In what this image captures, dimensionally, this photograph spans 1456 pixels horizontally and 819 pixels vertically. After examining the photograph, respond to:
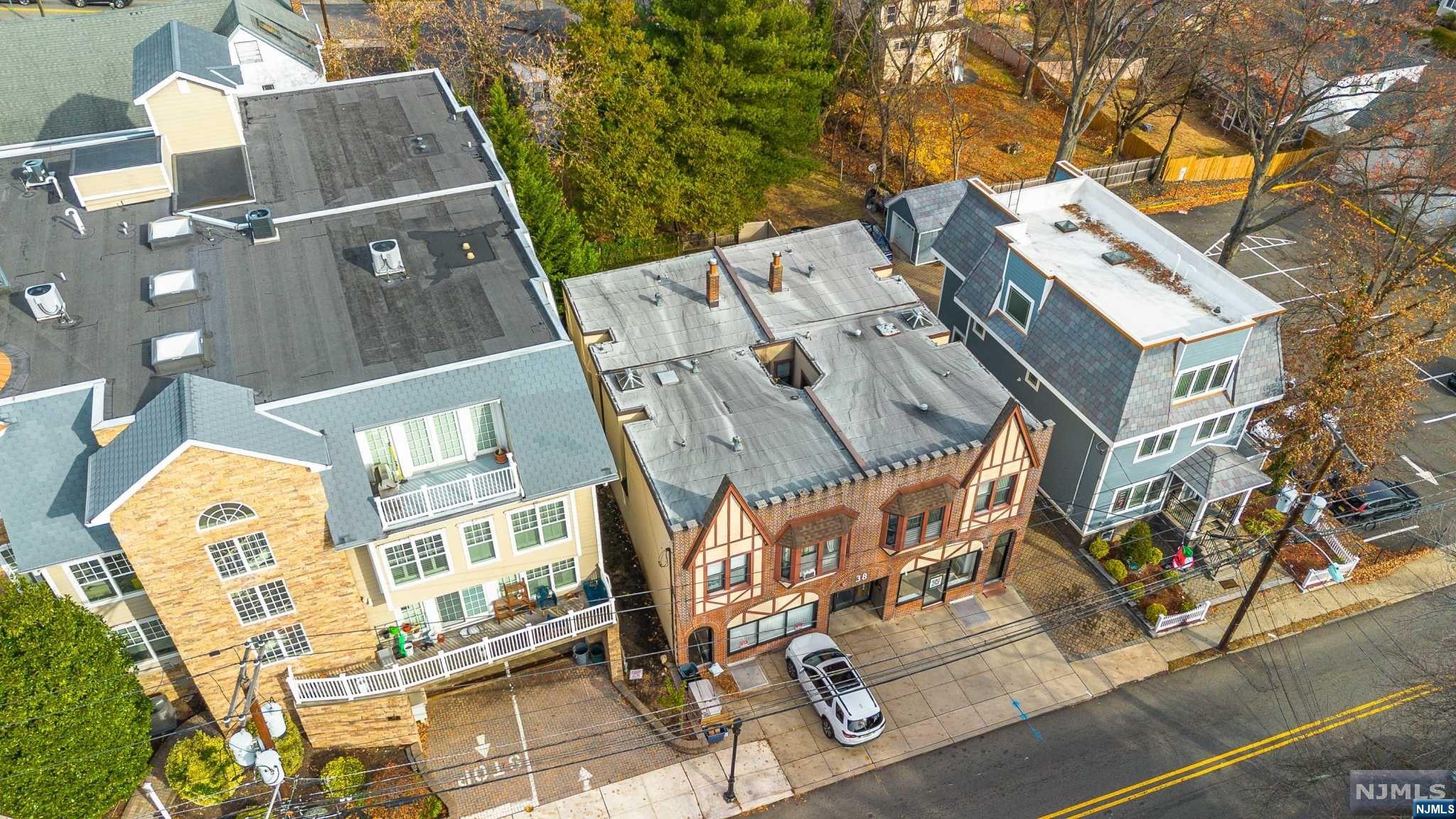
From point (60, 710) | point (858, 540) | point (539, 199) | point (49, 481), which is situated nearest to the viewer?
point (60, 710)

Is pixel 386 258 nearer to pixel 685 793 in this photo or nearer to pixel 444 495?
pixel 444 495

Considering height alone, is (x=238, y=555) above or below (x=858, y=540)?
above

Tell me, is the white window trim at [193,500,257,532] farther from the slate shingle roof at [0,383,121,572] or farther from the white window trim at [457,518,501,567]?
the white window trim at [457,518,501,567]

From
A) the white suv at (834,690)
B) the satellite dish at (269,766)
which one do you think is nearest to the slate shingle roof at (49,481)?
the satellite dish at (269,766)

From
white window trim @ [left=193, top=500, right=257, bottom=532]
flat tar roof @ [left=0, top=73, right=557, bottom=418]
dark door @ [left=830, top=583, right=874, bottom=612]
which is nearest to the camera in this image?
white window trim @ [left=193, top=500, right=257, bottom=532]

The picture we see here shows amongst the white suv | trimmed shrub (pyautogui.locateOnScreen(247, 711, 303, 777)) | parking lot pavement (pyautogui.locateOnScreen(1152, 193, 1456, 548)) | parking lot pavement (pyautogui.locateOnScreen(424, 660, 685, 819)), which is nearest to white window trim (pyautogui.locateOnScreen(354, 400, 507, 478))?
trimmed shrub (pyautogui.locateOnScreen(247, 711, 303, 777))

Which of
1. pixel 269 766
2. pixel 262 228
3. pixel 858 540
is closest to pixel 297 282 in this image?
pixel 262 228
